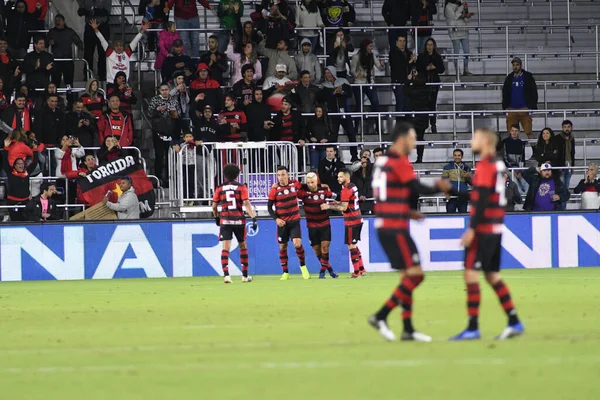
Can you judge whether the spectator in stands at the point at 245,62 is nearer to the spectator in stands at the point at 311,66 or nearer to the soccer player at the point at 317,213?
the spectator in stands at the point at 311,66

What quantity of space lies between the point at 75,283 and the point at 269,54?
8.52 meters

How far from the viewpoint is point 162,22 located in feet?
102

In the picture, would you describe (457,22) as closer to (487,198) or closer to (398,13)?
(398,13)

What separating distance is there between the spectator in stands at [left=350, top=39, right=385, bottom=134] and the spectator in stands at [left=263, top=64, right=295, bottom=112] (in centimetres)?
214

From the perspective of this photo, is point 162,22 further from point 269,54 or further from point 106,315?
point 106,315

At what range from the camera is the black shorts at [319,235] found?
80.3ft

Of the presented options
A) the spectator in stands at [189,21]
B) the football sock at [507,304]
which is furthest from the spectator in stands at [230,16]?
the football sock at [507,304]

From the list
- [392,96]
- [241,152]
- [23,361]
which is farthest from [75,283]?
[23,361]

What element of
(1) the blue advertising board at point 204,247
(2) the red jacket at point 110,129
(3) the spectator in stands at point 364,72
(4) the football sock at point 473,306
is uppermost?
(3) the spectator in stands at point 364,72

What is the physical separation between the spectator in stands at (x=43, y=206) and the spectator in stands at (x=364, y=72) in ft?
27.2

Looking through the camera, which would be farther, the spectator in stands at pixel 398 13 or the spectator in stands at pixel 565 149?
the spectator in stands at pixel 398 13

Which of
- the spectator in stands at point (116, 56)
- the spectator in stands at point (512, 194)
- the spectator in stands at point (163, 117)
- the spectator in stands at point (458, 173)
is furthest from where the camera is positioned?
the spectator in stands at point (116, 56)

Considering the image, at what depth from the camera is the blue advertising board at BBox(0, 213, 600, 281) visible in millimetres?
26672

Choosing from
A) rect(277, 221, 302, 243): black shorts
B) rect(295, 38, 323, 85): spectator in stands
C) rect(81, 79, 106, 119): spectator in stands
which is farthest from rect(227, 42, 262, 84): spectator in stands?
rect(277, 221, 302, 243): black shorts
